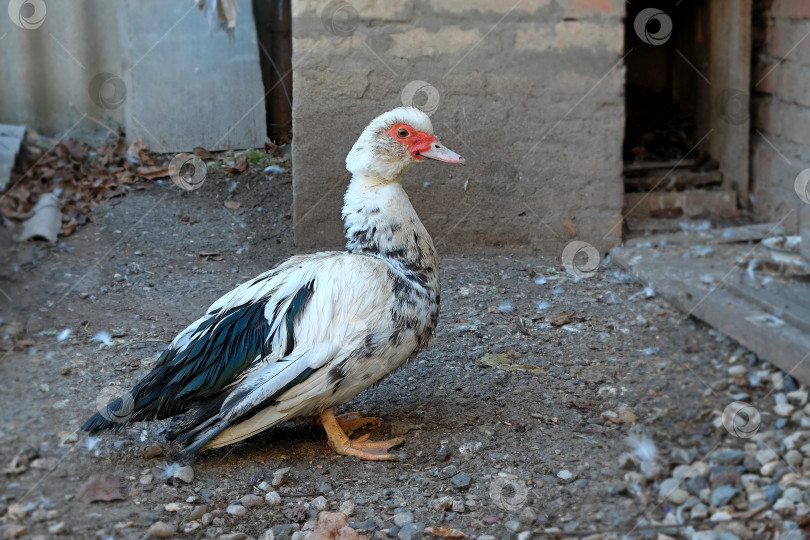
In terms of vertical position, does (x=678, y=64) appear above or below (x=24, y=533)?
above

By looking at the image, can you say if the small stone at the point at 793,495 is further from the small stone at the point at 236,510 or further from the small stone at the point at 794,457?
the small stone at the point at 236,510

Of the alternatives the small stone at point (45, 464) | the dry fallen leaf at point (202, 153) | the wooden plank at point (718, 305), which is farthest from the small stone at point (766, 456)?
the dry fallen leaf at point (202, 153)

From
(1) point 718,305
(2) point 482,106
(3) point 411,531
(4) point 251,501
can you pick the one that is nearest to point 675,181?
(2) point 482,106

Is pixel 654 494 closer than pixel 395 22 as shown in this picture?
Yes

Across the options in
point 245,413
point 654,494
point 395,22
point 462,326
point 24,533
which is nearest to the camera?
point 24,533

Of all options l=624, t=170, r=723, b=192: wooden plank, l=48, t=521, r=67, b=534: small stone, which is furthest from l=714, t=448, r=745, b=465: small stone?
l=624, t=170, r=723, b=192: wooden plank

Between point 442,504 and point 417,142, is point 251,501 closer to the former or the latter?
point 442,504

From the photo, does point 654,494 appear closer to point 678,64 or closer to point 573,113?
point 573,113

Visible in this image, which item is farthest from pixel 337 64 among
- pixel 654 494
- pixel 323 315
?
pixel 654 494

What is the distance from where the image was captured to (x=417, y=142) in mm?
3787

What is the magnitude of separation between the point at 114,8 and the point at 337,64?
111 inches

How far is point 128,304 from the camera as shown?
497 centimetres

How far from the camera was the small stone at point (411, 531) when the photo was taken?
9.86 feet

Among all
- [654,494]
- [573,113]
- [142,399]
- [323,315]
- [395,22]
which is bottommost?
[654,494]
